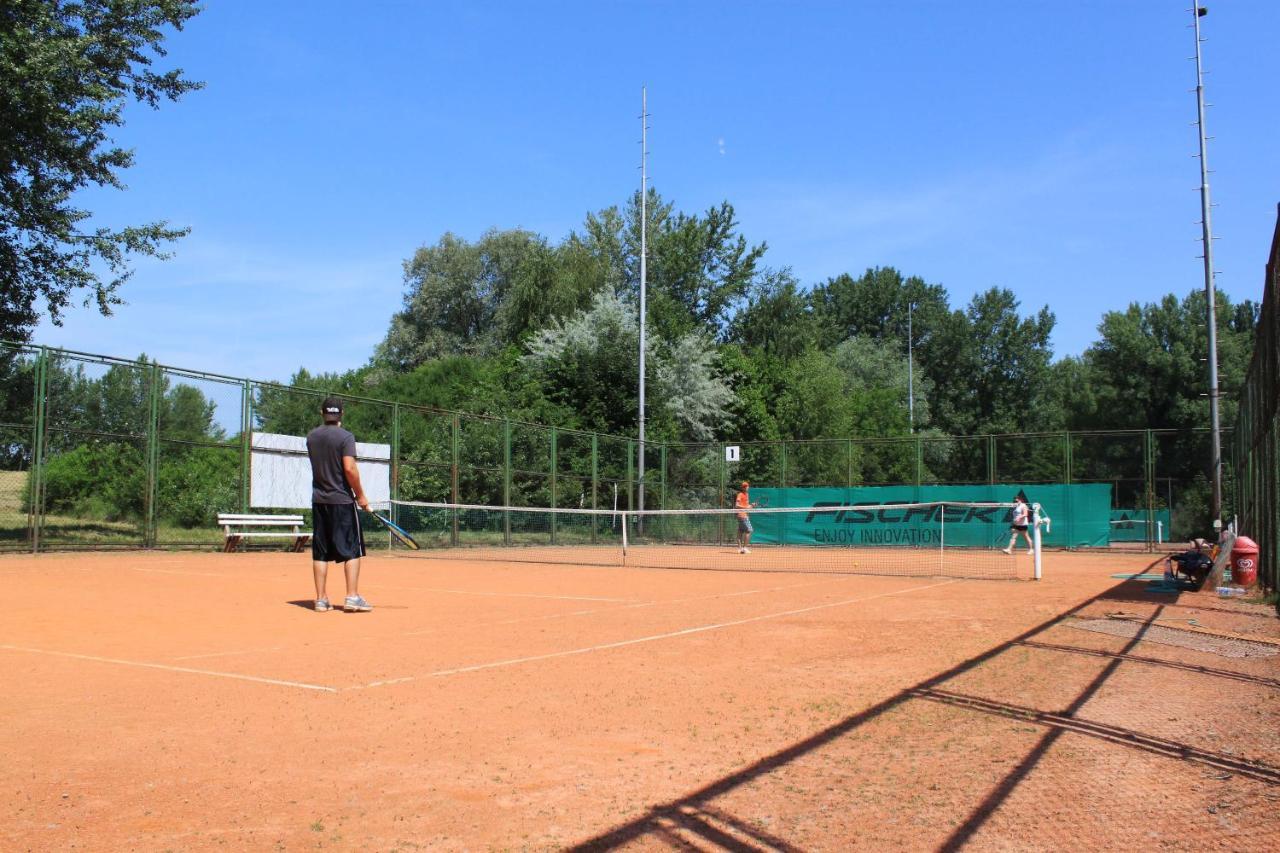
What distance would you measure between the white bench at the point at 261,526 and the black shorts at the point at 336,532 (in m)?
9.89

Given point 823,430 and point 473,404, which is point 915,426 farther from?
point 473,404

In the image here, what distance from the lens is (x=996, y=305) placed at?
73.4 m

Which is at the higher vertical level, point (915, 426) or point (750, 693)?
point (915, 426)

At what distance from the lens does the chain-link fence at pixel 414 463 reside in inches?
607

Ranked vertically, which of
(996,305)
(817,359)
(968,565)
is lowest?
(968,565)

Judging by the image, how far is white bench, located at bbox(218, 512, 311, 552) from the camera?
57.2 ft

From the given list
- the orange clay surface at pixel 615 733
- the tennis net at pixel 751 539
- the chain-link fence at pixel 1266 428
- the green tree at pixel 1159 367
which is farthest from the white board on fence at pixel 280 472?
the green tree at pixel 1159 367

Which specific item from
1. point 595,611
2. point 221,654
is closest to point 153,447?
point 595,611

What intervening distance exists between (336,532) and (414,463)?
46.8 ft

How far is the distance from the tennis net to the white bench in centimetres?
235

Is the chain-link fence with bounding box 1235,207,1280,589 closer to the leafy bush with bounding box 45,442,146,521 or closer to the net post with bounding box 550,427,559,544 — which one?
the net post with bounding box 550,427,559,544

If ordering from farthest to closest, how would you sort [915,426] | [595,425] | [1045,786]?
[915,426], [595,425], [1045,786]

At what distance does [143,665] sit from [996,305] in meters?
74.2

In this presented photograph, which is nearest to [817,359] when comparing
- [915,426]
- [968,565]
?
[915,426]
